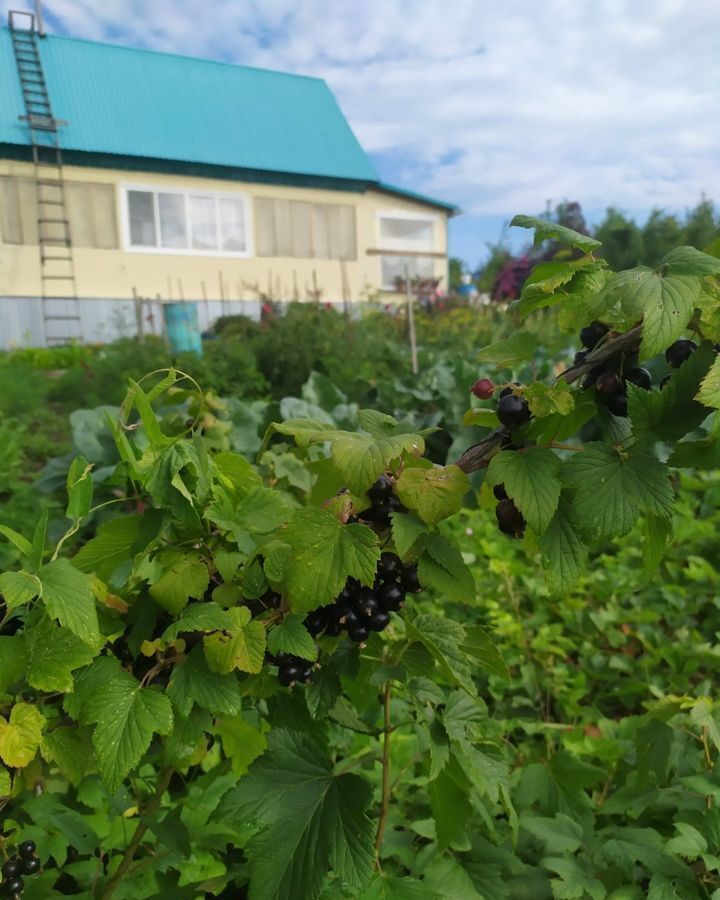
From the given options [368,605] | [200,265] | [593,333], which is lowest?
[368,605]

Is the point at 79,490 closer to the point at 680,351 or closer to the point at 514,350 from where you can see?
the point at 514,350

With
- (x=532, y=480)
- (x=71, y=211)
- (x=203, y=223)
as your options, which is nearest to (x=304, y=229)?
(x=203, y=223)

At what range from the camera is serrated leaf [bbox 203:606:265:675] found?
844 mm

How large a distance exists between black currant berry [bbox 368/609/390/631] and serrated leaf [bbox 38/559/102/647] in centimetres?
34

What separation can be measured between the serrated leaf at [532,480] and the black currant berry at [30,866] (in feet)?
2.94

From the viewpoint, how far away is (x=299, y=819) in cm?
99

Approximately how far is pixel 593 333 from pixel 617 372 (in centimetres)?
7

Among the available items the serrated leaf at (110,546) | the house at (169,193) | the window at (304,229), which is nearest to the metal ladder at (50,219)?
the house at (169,193)

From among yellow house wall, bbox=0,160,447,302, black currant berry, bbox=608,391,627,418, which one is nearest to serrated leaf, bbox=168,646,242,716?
black currant berry, bbox=608,391,627,418

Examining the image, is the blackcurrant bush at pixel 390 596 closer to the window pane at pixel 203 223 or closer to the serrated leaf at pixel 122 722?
the serrated leaf at pixel 122 722

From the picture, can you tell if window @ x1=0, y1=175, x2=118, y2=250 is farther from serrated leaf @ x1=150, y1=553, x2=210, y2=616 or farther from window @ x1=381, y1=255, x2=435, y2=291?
serrated leaf @ x1=150, y1=553, x2=210, y2=616

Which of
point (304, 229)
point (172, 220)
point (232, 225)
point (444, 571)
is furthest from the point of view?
point (304, 229)

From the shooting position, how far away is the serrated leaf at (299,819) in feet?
3.01

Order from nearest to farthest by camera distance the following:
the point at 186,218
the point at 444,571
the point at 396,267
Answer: the point at 444,571, the point at 186,218, the point at 396,267
